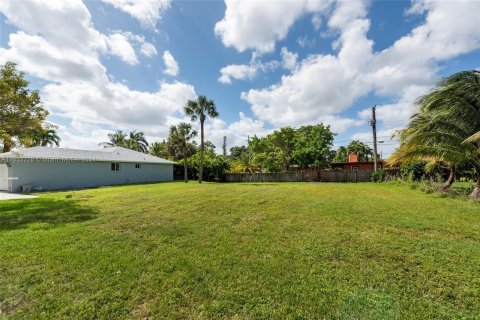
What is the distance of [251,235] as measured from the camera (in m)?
4.95

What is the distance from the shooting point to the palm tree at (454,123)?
9.16 metres

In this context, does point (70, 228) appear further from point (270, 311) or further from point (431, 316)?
point (431, 316)

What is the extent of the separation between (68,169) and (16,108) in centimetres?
1005

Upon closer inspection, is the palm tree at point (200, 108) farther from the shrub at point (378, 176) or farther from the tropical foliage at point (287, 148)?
the shrub at point (378, 176)

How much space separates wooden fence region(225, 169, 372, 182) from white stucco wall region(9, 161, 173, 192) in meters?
10.3

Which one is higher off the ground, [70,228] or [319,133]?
[319,133]

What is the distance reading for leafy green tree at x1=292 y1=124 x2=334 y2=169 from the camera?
26109 millimetres

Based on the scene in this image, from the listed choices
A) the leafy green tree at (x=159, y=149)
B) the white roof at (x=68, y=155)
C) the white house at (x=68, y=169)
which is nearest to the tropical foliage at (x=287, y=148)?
the white house at (x=68, y=169)

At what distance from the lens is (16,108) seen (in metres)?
9.30

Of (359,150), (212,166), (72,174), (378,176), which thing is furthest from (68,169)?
(359,150)

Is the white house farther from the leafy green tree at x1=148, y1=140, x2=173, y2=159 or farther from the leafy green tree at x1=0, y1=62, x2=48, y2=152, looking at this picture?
the leafy green tree at x1=148, y1=140, x2=173, y2=159

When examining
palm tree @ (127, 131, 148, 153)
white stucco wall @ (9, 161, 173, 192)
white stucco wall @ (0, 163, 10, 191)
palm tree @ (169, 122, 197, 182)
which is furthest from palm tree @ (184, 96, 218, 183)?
palm tree @ (127, 131, 148, 153)

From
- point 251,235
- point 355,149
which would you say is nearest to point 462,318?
point 251,235

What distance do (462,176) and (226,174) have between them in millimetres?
22178
